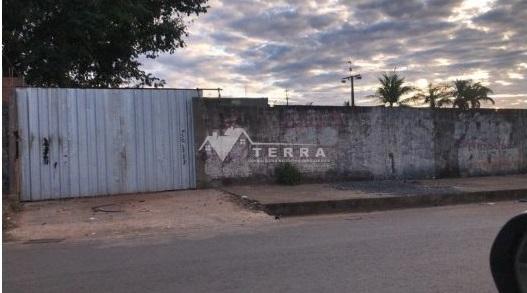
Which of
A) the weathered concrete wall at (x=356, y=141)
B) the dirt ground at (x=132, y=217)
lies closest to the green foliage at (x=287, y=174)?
the weathered concrete wall at (x=356, y=141)

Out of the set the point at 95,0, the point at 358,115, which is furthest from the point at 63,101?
the point at 358,115

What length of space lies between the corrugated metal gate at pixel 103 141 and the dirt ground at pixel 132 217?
0.43 metres

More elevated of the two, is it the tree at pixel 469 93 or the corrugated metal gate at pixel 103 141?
the tree at pixel 469 93

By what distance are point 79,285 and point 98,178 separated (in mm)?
7572

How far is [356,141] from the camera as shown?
15.8m

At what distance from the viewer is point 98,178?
12992 mm

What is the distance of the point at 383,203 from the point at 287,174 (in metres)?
3.08

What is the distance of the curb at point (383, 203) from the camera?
11438 mm

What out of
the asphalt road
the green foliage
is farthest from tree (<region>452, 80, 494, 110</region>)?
the asphalt road

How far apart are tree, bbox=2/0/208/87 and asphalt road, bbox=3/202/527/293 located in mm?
10277

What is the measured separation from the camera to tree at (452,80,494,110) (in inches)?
1528

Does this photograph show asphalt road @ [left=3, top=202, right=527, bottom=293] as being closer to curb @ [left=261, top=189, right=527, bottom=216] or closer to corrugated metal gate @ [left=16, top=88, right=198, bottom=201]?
curb @ [left=261, top=189, right=527, bottom=216]

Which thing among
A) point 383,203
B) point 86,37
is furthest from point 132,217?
point 86,37

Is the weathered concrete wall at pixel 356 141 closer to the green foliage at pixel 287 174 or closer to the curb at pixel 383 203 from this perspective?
the green foliage at pixel 287 174
